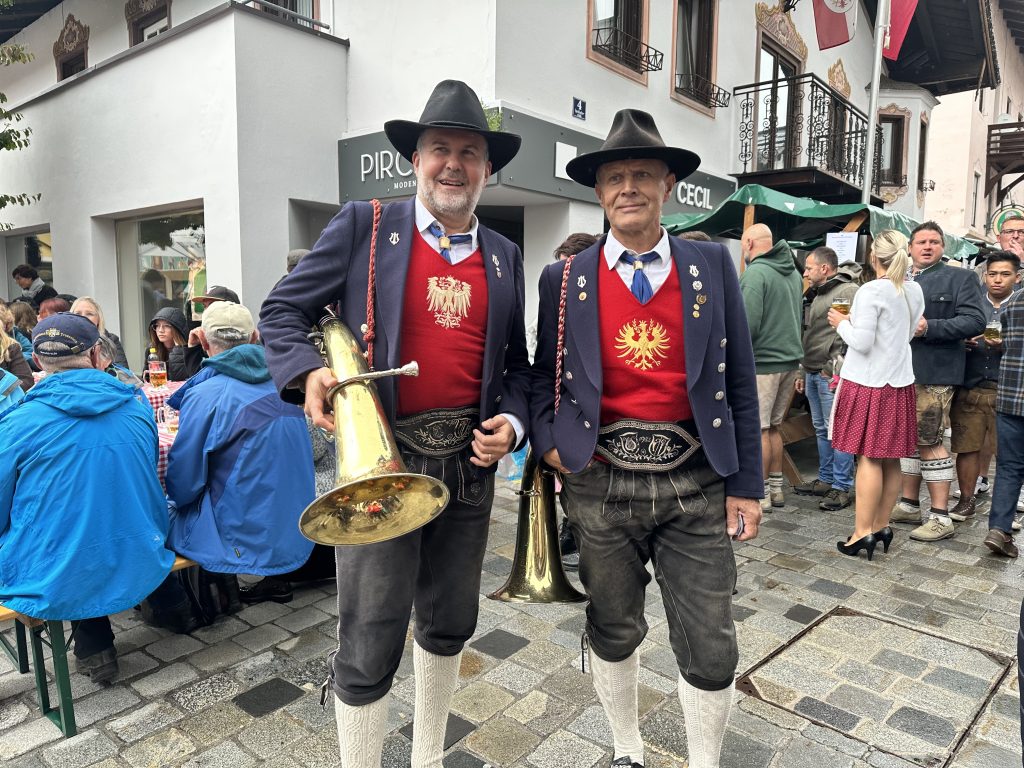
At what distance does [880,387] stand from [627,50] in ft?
19.0

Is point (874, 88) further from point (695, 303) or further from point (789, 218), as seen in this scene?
point (695, 303)

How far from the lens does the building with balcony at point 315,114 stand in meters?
7.10

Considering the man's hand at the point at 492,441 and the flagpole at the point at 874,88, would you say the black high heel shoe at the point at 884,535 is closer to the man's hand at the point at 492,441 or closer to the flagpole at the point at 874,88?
the man's hand at the point at 492,441

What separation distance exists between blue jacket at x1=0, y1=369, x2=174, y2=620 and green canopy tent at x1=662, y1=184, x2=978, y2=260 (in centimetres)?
644

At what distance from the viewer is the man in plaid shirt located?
4309 millimetres

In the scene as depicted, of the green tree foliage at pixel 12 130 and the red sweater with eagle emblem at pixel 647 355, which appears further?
the green tree foliage at pixel 12 130

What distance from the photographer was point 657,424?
2.11 meters

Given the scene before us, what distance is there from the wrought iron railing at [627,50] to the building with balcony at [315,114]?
0.09 ft

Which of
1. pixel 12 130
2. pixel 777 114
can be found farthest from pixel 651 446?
pixel 12 130

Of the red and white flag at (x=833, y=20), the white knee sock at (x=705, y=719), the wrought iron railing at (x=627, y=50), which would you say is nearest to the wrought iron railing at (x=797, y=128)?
the red and white flag at (x=833, y=20)

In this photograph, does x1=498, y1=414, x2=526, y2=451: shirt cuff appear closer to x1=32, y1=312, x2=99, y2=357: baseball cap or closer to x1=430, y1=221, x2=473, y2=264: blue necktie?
x1=430, y1=221, x2=473, y2=264: blue necktie

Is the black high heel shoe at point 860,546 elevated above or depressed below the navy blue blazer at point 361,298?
below

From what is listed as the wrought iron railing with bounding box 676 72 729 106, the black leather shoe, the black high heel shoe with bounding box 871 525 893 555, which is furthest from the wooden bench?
the wrought iron railing with bounding box 676 72 729 106

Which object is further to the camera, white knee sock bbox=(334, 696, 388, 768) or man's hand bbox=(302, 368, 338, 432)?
white knee sock bbox=(334, 696, 388, 768)
